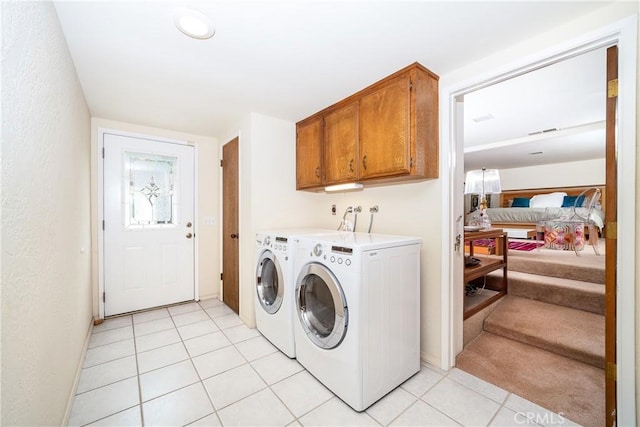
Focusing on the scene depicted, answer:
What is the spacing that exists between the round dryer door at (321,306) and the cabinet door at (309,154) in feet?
3.48

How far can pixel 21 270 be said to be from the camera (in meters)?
0.86

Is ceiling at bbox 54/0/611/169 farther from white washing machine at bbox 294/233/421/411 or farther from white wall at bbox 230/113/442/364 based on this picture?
white washing machine at bbox 294/233/421/411

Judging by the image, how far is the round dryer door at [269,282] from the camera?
2133mm

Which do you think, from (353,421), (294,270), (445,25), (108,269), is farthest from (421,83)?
(108,269)

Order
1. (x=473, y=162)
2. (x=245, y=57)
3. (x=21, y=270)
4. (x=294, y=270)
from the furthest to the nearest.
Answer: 1. (x=473, y=162)
2. (x=294, y=270)
3. (x=245, y=57)
4. (x=21, y=270)

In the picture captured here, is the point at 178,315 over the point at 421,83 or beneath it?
beneath

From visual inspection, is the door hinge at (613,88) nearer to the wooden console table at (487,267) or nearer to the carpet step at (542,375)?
the wooden console table at (487,267)

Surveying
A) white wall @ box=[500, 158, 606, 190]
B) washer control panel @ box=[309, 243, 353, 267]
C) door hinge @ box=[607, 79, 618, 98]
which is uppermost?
white wall @ box=[500, 158, 606, 190]

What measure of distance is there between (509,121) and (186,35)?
3.66m

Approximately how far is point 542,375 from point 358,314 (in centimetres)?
149

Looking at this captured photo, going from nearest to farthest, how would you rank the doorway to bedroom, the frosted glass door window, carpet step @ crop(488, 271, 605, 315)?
the doorway to bedroom
carpet step @ crop(488, 271, 605, 315)
the frosted glass door window

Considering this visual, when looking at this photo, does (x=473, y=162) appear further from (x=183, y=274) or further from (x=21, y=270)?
(x=21, y=270)

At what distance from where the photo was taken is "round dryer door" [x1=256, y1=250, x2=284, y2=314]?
213cm

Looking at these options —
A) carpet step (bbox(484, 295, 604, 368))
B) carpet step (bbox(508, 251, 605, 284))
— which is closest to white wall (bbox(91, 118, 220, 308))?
carpet step (bbox(484, 295, 604, 368))
